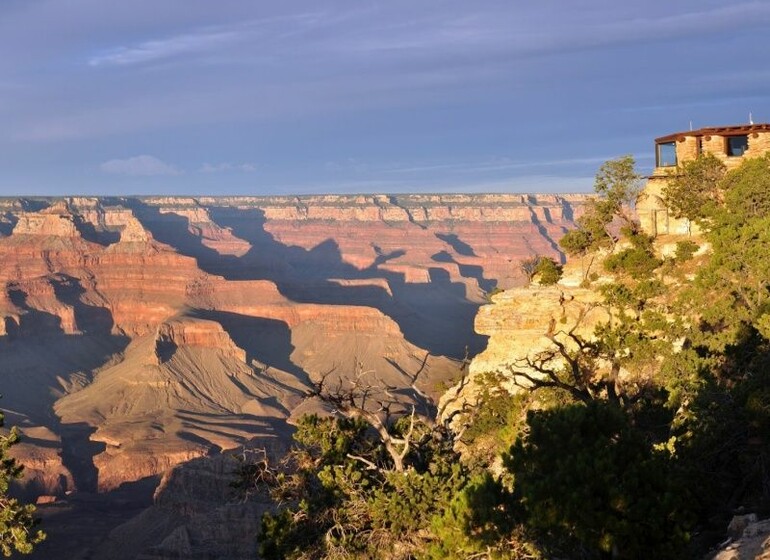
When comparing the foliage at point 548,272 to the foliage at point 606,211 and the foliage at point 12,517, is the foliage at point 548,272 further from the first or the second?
the foliage at point 12,517

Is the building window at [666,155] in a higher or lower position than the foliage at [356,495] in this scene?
higher

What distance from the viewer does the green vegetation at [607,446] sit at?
17.4 m

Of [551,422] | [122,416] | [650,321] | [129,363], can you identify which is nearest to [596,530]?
[551,422]

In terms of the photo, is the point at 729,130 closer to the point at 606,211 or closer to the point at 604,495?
the point at 606,211

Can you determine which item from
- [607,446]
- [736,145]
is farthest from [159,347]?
[607,446]

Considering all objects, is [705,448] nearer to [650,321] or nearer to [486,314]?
[650,321]

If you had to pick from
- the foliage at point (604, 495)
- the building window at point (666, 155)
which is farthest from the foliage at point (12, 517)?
the building window at point (666, 155)

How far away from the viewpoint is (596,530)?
16938 millimetres

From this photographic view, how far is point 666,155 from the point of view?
143ft

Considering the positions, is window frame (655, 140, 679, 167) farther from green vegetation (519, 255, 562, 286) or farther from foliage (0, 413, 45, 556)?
foliage (0, 413, 45, 556)

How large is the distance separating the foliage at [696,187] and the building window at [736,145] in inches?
61.4

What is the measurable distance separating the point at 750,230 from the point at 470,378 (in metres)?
13.8

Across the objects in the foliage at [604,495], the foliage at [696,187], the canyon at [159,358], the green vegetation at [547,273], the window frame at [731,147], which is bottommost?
the canyon at [159,358]

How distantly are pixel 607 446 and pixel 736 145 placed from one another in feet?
91.8
